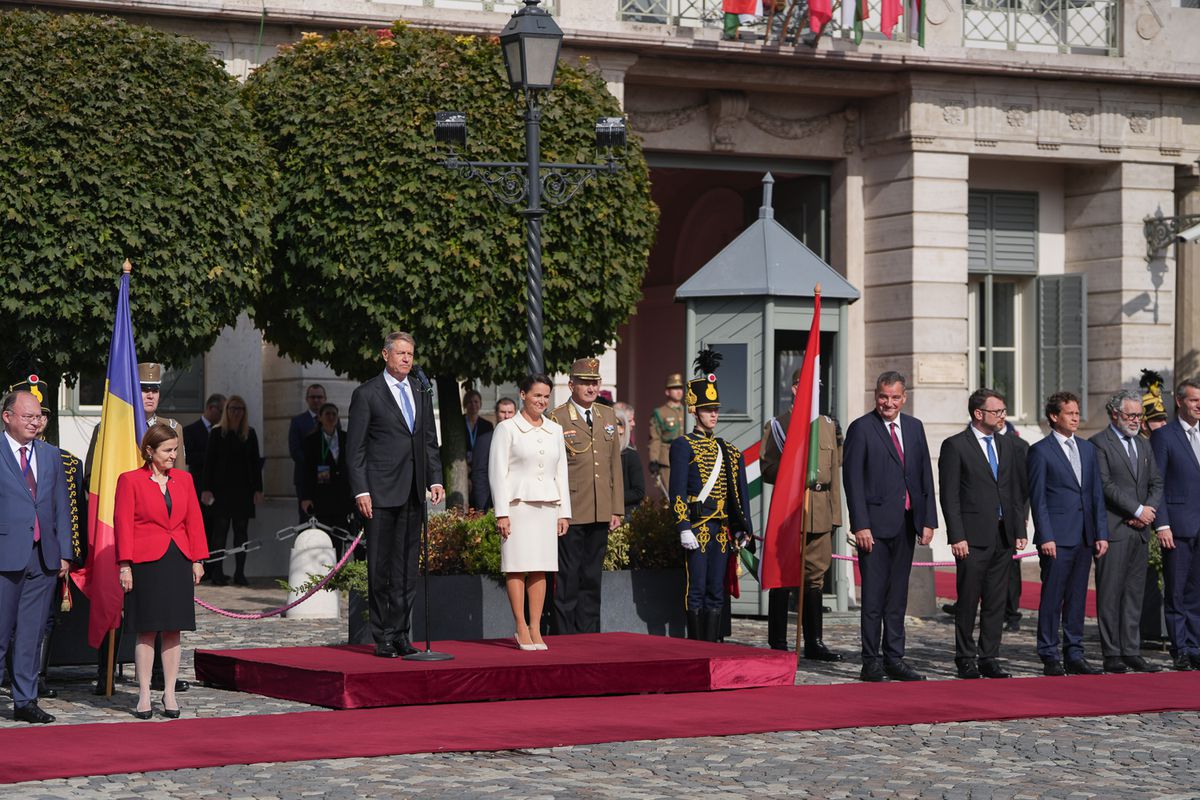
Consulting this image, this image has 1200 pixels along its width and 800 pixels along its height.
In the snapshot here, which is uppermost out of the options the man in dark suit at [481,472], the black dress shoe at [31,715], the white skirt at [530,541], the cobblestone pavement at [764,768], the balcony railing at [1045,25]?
the balcony railing at [1045,25]

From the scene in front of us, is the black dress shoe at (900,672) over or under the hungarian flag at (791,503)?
under

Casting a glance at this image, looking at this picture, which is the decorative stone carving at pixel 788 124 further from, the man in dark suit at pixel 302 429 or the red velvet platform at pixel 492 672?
the red velvet platform at pixel 492 672

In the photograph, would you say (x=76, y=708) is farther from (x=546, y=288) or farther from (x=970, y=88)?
(x=970, y=88)

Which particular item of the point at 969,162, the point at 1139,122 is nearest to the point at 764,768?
the point at 969,162

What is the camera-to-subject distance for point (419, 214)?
16.6 meters

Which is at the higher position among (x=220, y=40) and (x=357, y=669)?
(x=220, y=40)

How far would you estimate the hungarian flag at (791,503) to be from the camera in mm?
12711

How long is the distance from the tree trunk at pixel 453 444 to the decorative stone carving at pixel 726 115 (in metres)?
5.84

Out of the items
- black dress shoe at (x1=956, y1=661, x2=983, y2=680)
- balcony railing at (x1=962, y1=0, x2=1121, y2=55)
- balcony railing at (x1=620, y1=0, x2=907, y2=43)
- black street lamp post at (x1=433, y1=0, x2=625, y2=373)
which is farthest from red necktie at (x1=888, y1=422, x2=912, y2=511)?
balcony railing at (x1=962, y1=0, x2=1121, y2=55)

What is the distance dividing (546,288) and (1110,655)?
6272 mm

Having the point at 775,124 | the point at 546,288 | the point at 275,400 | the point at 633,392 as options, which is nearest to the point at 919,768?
the point at 546,288

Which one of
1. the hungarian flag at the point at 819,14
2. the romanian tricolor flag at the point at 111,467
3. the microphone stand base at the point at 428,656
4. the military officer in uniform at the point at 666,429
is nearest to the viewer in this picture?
the romanian tricolor flag at the point at 111,467

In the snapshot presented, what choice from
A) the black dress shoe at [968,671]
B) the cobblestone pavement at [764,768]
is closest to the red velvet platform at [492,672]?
the cobblestone pavement at [764,768]

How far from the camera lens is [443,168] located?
1661 centimetres
